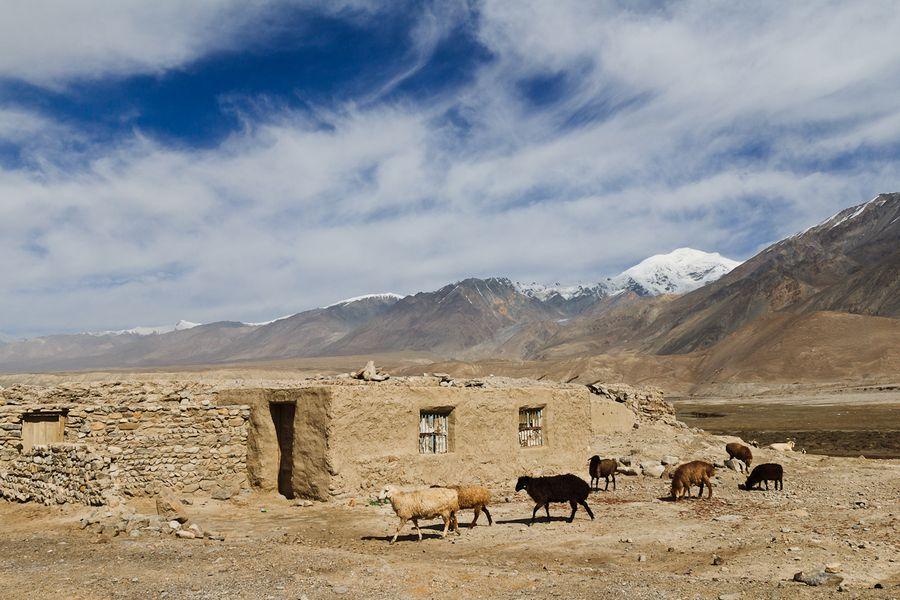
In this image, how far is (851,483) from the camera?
19141 millimetres

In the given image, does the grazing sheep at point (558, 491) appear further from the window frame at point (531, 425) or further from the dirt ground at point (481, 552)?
the window frame at point (531, 425)

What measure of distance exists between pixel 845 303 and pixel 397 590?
12765 cm

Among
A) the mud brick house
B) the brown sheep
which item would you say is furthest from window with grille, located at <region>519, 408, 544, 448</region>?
the brown sheep

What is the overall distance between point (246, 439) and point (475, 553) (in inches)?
284

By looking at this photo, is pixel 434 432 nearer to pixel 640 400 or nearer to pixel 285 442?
pixel 285 442

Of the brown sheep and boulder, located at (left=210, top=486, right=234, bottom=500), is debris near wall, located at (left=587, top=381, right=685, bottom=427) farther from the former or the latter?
boulder, located at (left=210, top=486, right=234, bottom=500)

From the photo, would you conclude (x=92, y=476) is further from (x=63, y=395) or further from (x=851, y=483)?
(x=851, y=483)

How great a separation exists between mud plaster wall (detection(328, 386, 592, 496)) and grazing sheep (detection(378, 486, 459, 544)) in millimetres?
3036

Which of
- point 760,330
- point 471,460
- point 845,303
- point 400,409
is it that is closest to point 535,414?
point 471,460

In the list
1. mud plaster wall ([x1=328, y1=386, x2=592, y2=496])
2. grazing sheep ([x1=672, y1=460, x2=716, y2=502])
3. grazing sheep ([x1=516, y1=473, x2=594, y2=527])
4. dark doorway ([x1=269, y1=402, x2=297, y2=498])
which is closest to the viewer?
grazing sheep ([x1=516, y1=473, x2=594, y2=527])

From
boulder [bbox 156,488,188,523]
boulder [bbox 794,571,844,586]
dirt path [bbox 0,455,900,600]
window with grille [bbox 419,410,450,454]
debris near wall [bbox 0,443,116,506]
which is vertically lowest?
dirt path [bbox 0,455,900,600]

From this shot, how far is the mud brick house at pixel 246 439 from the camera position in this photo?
14.7m

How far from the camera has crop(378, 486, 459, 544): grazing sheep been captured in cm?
1195

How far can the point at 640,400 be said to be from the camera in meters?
30.4
